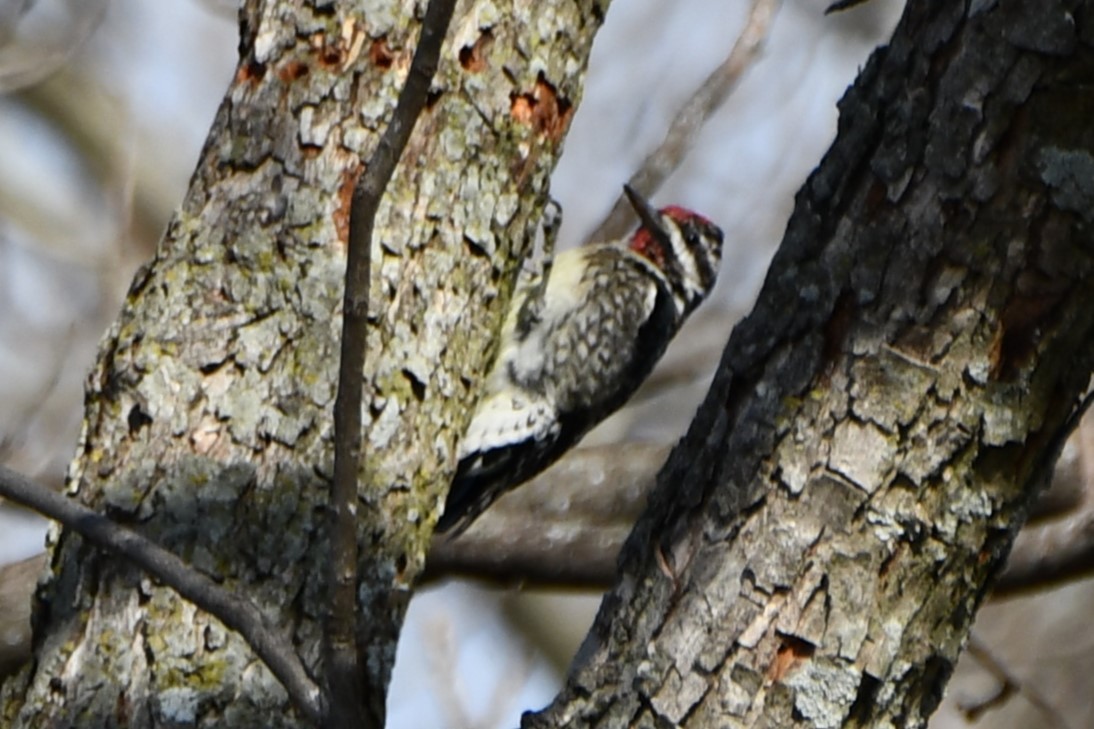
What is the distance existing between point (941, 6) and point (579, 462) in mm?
2460

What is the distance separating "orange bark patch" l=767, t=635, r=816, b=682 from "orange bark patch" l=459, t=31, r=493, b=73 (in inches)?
49.6

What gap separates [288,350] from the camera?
2.37 metres

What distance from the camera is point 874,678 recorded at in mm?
1754

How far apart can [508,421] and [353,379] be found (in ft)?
6.45

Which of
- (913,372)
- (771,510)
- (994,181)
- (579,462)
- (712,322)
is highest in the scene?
(712,322)

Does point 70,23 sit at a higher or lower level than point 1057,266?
higher

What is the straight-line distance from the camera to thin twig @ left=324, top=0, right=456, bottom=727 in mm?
1549

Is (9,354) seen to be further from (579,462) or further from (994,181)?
(994,181)

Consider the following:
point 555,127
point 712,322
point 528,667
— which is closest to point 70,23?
point 712,322

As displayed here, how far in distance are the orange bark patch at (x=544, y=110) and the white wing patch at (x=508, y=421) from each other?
78cm

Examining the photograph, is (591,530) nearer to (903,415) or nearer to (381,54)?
(381,54)

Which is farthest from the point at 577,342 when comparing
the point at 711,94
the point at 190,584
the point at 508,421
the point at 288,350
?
the point at 190,584

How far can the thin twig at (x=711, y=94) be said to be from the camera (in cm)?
355

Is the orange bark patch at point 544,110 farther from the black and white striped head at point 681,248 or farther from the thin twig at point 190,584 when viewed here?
the black and white striped head at point 681,248
